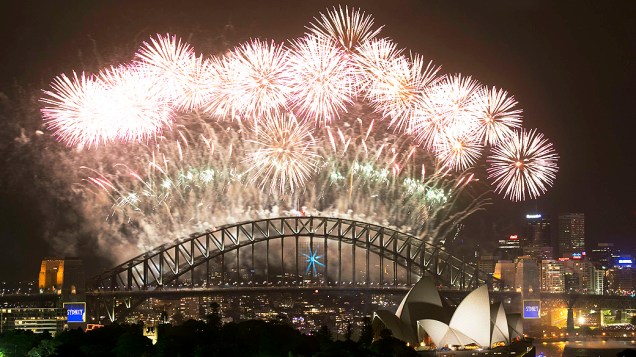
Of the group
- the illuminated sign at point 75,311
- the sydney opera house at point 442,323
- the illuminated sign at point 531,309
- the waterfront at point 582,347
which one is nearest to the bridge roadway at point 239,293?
the illuminated sign at point 531,309

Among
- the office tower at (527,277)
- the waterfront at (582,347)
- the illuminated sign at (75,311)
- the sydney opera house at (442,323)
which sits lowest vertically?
the waterfront at (582,347)

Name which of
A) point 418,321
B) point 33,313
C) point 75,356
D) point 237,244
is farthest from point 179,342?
point 237,244

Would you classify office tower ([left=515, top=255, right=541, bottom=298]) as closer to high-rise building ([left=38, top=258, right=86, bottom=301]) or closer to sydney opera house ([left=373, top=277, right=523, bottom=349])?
sydney opera house ([left=373, top=277, right=523, bottom=349])

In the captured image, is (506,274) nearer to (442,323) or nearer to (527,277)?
(527,277)

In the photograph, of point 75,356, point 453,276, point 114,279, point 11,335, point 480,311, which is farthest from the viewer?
point 453,276

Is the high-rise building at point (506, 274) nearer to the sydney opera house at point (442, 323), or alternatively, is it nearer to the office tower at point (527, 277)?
the office tower at point (527, 277)

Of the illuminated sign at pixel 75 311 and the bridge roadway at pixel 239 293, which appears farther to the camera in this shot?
the bridge roadway at pixel 239 293

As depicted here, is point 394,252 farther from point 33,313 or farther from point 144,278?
point 33,313
